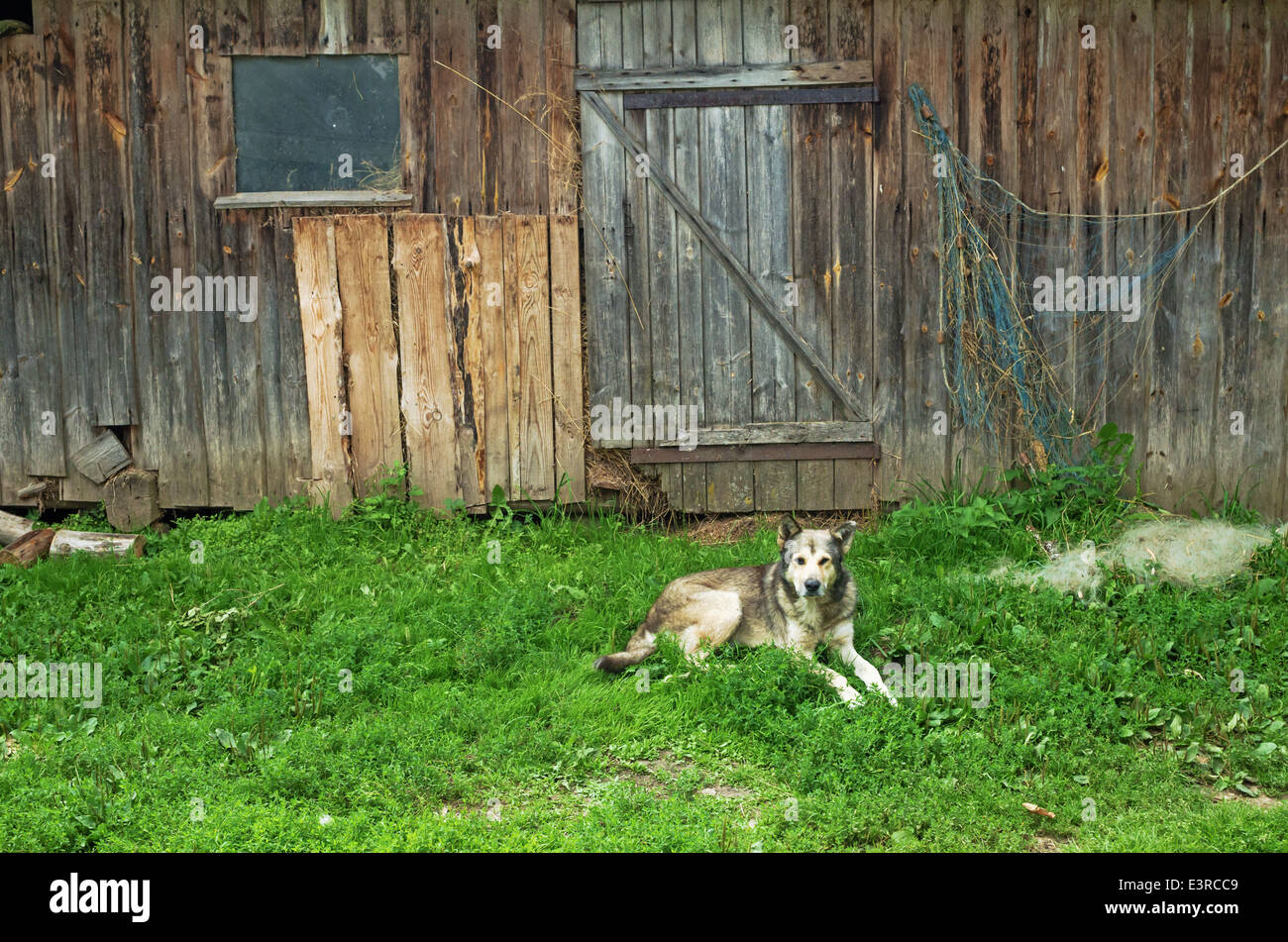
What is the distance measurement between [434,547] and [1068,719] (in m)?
4.16

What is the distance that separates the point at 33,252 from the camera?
7941mm

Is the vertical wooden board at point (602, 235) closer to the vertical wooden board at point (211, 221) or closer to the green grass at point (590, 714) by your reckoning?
the green grass at point (590, 714)

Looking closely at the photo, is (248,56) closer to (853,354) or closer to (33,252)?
(33,252)

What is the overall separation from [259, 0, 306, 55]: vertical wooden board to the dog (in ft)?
15.8

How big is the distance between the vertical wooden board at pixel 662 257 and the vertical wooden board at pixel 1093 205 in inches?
102

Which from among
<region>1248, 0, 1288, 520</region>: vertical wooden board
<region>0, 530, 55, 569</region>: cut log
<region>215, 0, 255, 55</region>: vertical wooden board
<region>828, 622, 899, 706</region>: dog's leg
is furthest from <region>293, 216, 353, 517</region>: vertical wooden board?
<region>1248, 0, 1288, 520</region>: vertical wooden board

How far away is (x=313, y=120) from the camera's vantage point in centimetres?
774

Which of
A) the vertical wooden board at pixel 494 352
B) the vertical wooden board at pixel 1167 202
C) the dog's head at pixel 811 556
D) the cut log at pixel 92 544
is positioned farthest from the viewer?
the vertical wooden board at pixel 494 352

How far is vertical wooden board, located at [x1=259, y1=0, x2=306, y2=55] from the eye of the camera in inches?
299

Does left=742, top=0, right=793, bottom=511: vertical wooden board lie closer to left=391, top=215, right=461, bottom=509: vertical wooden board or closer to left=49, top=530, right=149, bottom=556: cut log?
left=391, top=215, right=461, bottom=509: vertical wooden board

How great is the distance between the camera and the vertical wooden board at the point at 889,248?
753 cm

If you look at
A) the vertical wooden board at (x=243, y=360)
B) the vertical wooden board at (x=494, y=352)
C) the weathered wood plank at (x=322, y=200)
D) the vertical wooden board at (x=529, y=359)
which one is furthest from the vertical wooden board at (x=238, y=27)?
the vertical wooden board at (x=529, y=359)

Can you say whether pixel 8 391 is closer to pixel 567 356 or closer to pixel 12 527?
pixel 12 527

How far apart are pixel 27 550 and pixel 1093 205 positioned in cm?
766
